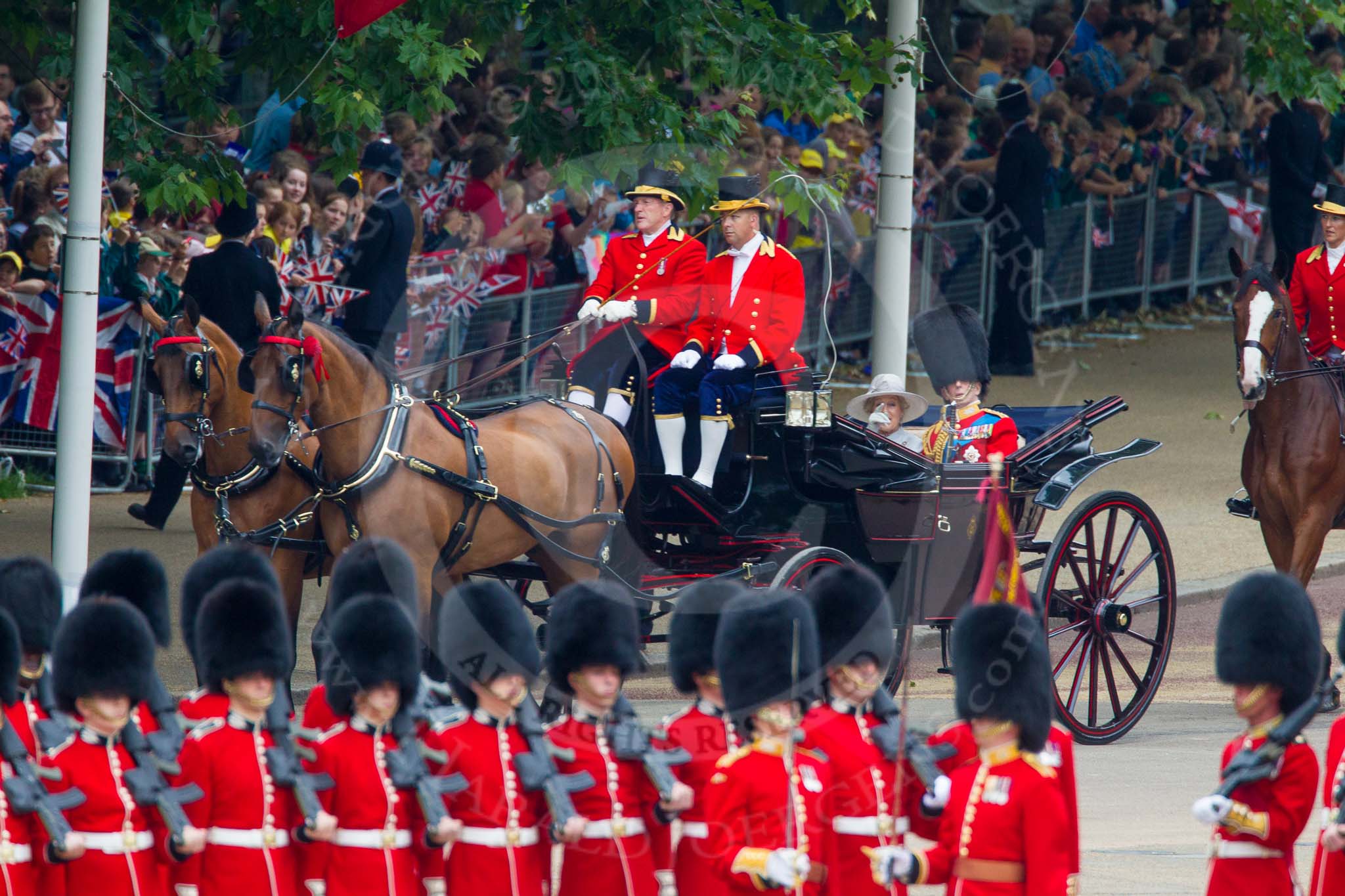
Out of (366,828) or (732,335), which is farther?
(732,335)

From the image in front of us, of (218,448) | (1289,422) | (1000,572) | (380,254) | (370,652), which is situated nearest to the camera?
(370,652)

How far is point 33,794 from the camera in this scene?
5.87m

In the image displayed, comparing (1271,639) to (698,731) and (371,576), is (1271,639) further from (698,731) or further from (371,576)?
(371,576)

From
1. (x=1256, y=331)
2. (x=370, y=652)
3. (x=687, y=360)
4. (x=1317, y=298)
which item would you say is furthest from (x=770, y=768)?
(x=1317, y=298)

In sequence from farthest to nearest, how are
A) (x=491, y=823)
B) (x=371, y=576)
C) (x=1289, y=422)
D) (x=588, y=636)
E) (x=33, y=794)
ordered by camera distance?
(x=1289, y=422)
(x=371, y=576)
(x=588, y=636)
(x=491, y=823)
(x=33, y=794)

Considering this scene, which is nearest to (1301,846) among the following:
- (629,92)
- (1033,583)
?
(1033,583)

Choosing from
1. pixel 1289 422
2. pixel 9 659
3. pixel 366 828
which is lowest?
pixel 366 828

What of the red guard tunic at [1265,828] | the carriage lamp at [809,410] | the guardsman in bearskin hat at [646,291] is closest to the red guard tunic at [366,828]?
the red guard tunic at [1265,828]

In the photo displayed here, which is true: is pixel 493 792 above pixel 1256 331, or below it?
below

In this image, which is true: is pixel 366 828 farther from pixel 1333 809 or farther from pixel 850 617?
pixel 1333 809

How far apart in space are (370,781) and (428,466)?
10.9 feet

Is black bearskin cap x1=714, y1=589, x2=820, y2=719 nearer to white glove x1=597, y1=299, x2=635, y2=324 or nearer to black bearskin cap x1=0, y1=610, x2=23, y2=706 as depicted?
black bearskin cap x1=0, y1=610, x2=23, y2=706

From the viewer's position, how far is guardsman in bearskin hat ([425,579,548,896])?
245 inches

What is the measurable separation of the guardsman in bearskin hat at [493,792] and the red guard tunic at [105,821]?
2.52ft
